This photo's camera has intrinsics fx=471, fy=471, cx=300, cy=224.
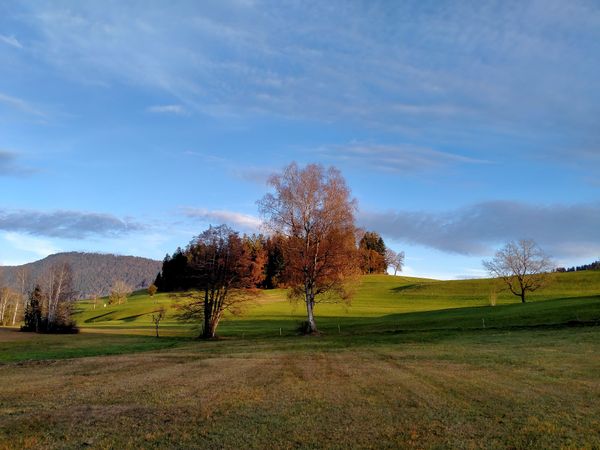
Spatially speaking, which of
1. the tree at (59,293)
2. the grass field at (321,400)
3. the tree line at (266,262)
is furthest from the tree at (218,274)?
the tree at (59,293)

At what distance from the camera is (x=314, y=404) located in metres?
11.6

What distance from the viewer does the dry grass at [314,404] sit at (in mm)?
8688

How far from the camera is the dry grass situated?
8688 mm

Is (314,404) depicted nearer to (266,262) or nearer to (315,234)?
Result: (315,234)

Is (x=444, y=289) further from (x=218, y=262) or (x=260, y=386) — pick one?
(x=260, y=386)

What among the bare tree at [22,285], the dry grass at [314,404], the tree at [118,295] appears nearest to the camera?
the dry grass at [314,404]

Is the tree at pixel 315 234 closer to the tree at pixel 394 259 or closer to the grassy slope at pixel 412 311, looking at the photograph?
the grassy slope at pixel 412 311

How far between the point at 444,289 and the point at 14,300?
92828 millimetres

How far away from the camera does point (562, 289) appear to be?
272ft

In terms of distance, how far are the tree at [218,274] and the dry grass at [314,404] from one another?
91.0 ft

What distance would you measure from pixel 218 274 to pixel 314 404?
38109 millimetres

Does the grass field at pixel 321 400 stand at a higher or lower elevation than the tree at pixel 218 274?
lower

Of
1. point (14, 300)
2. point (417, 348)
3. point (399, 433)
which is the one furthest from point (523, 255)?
point (14, 300)

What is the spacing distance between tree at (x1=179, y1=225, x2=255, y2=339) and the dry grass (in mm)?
27722
